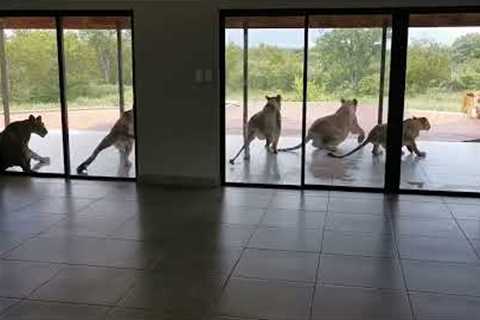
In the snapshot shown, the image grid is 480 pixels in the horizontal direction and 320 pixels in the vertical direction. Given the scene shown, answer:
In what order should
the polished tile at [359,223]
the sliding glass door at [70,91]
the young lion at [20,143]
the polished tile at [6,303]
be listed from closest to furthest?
the polished tile at [6,303] < the polished tile at [359,223] < the sliding glass door at [70,91] < the young lion at [20,143]

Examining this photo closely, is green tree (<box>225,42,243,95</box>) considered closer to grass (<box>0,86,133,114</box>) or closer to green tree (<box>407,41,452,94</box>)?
grass (<box>0,86,133,114</box>)

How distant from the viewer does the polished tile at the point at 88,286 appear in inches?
128

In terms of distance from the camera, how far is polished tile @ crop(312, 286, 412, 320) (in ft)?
10.0

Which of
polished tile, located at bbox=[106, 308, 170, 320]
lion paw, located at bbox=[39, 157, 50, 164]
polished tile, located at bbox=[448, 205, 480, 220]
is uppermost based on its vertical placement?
lion paw, located at bbox=[39, 157, 50, 164]

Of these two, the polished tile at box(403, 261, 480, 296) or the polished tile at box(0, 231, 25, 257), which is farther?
the polished tile at box(0, 231, 25, 257)

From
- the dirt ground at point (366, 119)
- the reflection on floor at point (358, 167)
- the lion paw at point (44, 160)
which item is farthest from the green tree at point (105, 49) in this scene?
the reflection on floor at point (358, 167)

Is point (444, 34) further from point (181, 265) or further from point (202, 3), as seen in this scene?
point (181, 265)

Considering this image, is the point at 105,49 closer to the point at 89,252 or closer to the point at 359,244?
the point at 89,252

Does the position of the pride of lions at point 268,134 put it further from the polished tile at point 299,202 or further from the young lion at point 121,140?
the polished tile at point 299,202

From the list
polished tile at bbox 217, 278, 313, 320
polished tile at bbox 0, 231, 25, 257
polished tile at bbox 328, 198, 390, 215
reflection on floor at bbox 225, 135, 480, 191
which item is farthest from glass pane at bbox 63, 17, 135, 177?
polished tile at bbox 217, 278, 313, 320

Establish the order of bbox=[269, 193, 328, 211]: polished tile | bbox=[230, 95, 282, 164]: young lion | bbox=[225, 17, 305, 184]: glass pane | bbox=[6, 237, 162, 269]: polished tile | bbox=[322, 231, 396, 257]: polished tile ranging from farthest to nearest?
bbox=[230, 95, 282, 164]: young lion → bbox=[225, 17, 305, 184]: glass pane → bbox=[269, 193, 328, 211]: polished tile → bbox=[322, 231, 396, 257]: polished tile → bbox=[6, 237, 162, 269]: polished tile

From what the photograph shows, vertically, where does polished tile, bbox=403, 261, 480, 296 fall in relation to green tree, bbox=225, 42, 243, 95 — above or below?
below

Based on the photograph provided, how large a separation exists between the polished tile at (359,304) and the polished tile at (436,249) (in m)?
0.75

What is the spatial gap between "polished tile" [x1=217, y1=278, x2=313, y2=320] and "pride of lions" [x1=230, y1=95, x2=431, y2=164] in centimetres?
284
